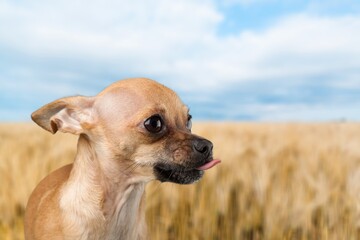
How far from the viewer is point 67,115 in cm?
226

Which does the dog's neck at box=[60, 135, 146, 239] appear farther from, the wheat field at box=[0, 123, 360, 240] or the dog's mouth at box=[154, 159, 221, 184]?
the wheat field at box=[0, 123, 360, 240]

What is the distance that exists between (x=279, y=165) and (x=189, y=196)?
4.68 ft

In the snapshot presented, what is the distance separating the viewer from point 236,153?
188 inches

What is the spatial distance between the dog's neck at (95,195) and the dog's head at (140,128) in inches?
3.0

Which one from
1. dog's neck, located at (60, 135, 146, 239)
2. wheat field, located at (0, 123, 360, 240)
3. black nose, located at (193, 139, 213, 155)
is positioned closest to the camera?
black nose, located at (193, 139, 213, 155)

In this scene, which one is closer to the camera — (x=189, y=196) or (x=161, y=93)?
(x=161, y=93)

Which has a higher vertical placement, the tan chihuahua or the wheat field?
the tan chihuahua

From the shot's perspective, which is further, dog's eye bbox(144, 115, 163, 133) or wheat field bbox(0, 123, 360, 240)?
wheat field bbox(0, 123, 360, 240)

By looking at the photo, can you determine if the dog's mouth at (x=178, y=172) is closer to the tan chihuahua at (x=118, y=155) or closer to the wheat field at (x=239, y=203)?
the tan chihuahua at (x=118, y=155)

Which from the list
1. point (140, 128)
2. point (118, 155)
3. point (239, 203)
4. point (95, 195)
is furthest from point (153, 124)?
point (239, 203)

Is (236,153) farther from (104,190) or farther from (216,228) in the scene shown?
(104,190)

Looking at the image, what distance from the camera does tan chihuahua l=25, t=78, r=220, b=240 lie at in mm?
2049

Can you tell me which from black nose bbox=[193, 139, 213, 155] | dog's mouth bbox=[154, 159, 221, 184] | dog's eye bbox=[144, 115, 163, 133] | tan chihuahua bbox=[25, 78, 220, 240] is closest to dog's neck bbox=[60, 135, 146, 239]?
tan chihuahua bbox=[25, 78, 220, 240]

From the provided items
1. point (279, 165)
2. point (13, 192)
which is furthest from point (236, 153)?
point (13, 192)
